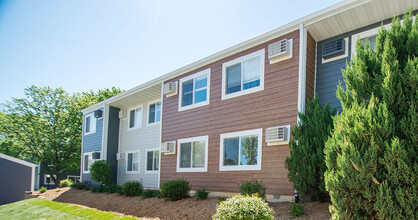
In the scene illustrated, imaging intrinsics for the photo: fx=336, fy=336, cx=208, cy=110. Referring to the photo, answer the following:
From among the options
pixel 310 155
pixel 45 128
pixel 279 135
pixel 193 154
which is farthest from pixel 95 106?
pixel 310 155

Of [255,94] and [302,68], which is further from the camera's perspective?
[255,94]

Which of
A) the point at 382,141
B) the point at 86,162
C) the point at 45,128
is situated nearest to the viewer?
the point at 382,141

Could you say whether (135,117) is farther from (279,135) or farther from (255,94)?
(279,135)

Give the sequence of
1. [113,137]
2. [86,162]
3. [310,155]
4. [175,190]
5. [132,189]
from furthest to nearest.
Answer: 1. [86,162]
2. [113,137]
3. [132,189]
4. [175,190]
5. [310,155]

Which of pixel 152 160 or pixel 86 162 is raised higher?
pixel 152 160

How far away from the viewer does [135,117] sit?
17.7 metres

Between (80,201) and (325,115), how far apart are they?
1106cm

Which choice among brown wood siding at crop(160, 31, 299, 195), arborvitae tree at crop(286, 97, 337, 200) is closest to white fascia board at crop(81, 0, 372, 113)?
brown wood siding at crop(160, 31, 299, 195)

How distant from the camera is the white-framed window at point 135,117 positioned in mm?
17266

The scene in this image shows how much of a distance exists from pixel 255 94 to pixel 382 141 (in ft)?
17.0

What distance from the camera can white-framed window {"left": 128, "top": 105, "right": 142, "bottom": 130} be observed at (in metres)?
17.3

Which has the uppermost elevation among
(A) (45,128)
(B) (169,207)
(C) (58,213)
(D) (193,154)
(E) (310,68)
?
(E) (310,68)

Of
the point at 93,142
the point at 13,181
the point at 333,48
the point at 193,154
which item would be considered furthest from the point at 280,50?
the point at 13,181

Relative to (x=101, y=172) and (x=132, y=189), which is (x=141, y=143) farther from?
(x=132, y=189)
